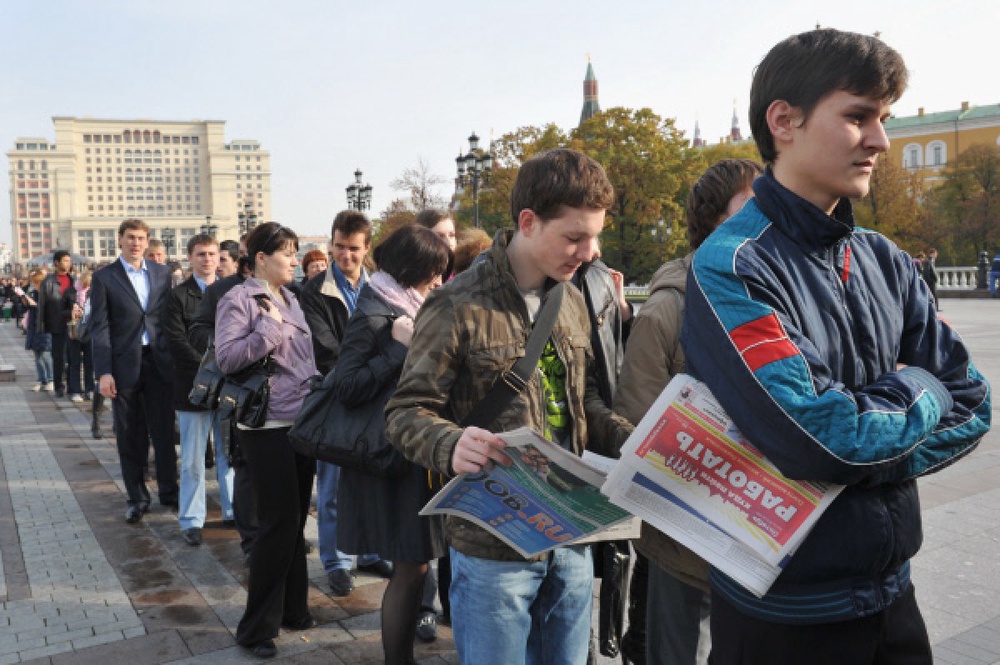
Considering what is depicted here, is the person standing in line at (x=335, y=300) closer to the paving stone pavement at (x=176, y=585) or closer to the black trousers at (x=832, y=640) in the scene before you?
the paving stone pavement at (x=176, y=585)

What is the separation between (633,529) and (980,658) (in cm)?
212

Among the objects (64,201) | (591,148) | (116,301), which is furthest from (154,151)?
(116,301)

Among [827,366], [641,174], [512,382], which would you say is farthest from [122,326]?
[641,174]

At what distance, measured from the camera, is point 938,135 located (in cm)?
8356

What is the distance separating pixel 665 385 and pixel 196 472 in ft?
13.3

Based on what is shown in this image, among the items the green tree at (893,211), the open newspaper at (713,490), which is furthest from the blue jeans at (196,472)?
the green tree at (893,211)

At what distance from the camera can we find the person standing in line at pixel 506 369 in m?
2.18

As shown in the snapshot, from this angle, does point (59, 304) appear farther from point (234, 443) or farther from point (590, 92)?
point (590, 92)

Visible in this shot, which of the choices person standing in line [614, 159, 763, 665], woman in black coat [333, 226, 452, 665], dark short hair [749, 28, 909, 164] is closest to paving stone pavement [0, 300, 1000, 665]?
A: woman in black coat [333, 226, 452, 665]

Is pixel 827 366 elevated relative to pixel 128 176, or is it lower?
lower

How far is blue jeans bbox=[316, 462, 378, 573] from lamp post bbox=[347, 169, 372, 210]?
846 inches

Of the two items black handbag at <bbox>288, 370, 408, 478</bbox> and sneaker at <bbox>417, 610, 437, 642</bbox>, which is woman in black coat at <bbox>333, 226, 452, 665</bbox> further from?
sneaker at <bbox>417, 610, 437, 642</bbox>

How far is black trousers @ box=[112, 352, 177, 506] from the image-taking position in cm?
629

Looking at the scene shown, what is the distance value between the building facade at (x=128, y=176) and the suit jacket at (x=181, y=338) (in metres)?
149
